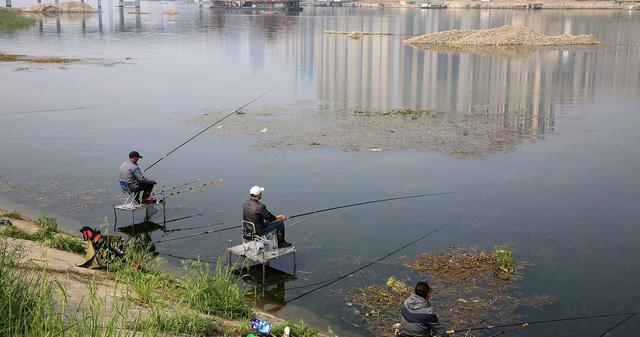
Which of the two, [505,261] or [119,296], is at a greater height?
[119,296]

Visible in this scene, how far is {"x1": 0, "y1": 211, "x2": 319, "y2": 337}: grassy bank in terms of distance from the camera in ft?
21.1

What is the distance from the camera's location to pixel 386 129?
23984mm

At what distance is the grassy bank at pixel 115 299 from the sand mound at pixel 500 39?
48.7 meters

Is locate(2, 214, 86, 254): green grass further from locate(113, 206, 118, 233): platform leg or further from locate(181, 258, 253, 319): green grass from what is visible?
locate(181, 258, 253, 319): green grass

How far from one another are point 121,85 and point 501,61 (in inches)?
1019

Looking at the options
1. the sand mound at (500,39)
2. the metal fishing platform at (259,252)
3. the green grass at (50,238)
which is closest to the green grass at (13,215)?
the green grass at (50,238)

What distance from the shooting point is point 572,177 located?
58.9ft

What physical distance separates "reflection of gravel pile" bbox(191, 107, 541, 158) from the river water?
129 millimetres

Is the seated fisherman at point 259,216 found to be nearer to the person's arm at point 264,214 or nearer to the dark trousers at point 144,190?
the person's arm at point 264,214

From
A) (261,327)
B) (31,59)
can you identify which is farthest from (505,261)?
(31,59)

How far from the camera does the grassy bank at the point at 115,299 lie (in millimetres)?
6426

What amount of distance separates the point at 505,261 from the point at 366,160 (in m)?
8.20

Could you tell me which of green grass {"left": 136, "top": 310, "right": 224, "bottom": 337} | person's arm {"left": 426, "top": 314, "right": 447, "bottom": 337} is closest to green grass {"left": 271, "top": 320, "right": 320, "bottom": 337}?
green grass {"left": 136, "top": 310, "right": 224, "bottom": 337}

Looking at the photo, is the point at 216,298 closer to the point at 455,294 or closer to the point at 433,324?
the point at 433,324
